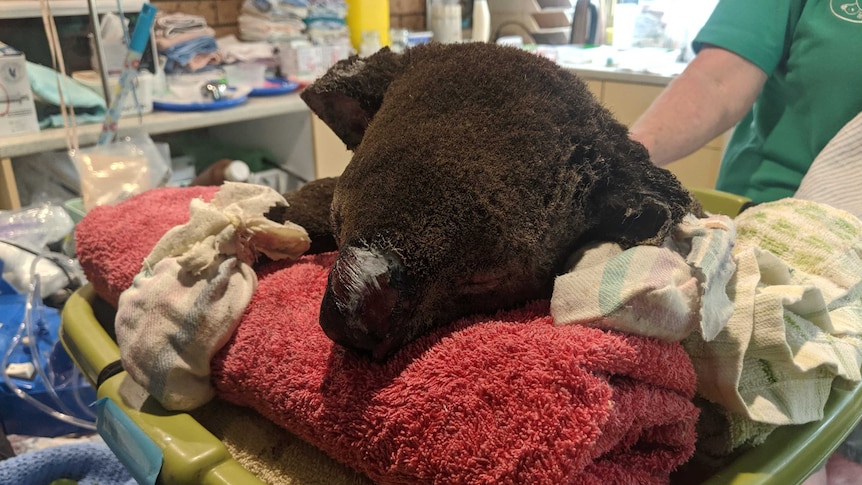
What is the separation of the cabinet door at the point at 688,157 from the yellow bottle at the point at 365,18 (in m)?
0.64

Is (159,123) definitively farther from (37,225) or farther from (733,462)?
(733,462)

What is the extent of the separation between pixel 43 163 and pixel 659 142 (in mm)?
1070

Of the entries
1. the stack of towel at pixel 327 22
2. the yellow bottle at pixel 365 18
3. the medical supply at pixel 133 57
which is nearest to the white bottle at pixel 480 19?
the yellow bottle at pixel 365 18

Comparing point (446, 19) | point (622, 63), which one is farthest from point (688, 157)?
point (446, 19)

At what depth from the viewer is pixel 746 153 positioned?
2.56 ft

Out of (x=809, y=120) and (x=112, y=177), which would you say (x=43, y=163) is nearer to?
(x=112, y=177)

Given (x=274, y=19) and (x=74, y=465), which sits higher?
(x=274, y=19)

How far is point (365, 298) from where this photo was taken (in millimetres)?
290

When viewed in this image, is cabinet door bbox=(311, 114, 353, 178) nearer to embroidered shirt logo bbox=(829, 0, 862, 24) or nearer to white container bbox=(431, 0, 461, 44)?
white container bbox=(431, 0, 461, 44)

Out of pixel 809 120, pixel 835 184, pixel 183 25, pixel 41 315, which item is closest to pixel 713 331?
pixel 835 184

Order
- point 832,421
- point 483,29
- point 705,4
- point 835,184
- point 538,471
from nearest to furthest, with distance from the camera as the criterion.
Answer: point 538,471
point 832,421
point 835,184
point 705,4
point 483,29

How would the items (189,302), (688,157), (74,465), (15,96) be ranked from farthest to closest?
(688,157), (15,96), (74,465), (189,302)

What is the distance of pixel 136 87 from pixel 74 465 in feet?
2.51

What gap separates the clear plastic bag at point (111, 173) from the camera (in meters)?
0.85
